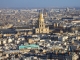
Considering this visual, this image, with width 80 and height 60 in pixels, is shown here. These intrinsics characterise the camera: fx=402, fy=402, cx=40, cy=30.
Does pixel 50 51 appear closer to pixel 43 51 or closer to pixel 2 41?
pixel 43 51

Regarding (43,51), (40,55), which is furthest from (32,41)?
(40,55)

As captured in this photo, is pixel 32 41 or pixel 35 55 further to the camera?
pixel 32 41

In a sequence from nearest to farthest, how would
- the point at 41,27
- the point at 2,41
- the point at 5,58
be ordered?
the point at 5,58 < the point at 2,41 < the point at 41,27

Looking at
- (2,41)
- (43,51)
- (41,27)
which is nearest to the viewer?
(43,51)

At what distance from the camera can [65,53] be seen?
21.7m

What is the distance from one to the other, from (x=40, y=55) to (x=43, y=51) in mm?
1732

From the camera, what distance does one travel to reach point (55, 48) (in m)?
24.6

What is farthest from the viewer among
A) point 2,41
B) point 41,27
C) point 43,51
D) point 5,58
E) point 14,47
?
point 41,27

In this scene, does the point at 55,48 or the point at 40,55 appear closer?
the point at 40,55

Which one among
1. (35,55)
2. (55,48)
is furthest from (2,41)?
(35,55)

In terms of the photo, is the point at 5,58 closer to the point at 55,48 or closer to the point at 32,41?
the point at 55,48

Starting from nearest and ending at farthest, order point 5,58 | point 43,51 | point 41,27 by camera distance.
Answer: point 5,58, point 43,51, point 41,27

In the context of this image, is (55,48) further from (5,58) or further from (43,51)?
(5,58)

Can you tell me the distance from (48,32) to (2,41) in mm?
7241
